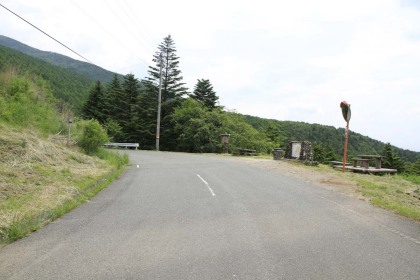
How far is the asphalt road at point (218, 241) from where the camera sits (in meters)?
4.20

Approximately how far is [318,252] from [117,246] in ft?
9.64

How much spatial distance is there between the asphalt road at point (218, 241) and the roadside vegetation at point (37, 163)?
1.51 feet

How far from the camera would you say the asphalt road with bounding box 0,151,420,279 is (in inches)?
165

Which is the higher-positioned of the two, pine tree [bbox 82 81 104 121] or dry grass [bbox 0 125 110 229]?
pine tree [bbox 82 81 104 121]

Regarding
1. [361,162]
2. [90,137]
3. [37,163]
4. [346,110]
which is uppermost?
[346,110]

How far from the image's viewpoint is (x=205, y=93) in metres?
53.8

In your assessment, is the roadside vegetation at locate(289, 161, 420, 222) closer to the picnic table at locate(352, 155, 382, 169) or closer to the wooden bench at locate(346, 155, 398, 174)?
the wooden bench at locate(346, 155, 398, 174)

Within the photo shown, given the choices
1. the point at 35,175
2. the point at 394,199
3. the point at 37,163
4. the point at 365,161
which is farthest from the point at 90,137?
the point at 365,161

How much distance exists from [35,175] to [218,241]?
20.5 feet

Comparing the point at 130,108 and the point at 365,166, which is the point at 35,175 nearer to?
the point at 365,166

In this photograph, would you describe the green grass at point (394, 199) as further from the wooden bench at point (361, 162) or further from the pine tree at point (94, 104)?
the pine tree at point (94, 104)

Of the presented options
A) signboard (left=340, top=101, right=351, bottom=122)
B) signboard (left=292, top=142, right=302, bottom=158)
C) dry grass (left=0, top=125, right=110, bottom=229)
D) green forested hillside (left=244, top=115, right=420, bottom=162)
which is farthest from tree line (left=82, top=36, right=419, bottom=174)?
green forested hillside (left=244, top=115, right=420, bottom=162)

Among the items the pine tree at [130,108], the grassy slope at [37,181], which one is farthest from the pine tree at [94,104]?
the grassy slope at [37,181]

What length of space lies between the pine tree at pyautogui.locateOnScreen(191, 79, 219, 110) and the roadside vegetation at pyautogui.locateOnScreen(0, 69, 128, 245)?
34455 mm
